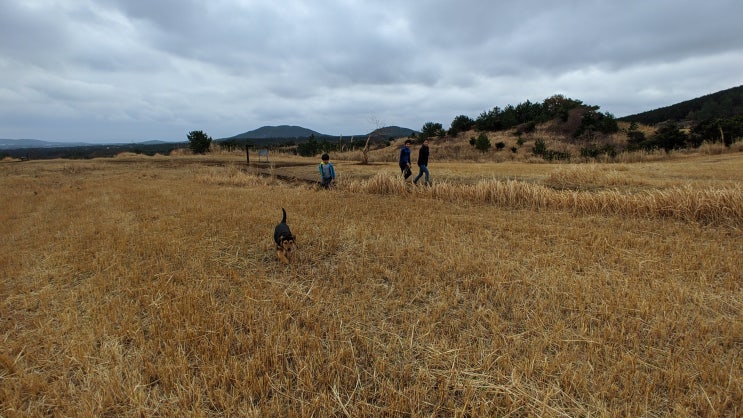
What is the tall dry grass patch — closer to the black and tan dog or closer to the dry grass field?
the dry grass field

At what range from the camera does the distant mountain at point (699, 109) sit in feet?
160

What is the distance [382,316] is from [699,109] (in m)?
78.9

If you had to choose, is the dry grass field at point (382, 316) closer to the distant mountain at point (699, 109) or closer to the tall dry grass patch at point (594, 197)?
the tall dry grass patch at point (594, 197)

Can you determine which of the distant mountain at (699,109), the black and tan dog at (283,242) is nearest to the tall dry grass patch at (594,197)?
the black and tan dog at (283,242)

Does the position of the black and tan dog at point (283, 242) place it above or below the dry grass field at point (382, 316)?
above

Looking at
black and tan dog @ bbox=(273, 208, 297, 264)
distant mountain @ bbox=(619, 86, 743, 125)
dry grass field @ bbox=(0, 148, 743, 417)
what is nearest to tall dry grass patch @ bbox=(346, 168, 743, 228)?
dry grass field @ bbox=(0, 148, 743, 417)

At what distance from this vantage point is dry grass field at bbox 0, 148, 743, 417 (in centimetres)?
215

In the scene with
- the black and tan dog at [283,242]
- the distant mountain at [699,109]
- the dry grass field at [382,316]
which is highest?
the distant mountain at [699,109]

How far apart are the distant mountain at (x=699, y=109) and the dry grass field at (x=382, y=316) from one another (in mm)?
54505

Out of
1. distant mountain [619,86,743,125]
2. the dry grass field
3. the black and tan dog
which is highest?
distant mountain [619,86,743,125]

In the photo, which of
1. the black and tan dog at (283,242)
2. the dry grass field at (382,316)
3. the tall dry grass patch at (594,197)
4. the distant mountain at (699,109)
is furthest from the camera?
the distant mountain at (699,109)

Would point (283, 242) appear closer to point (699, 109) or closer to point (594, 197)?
point (594, 197)

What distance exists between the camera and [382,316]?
3254 mm

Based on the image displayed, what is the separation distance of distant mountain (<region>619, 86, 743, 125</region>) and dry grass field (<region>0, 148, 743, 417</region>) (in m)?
54.5
